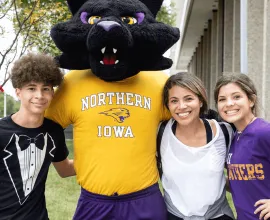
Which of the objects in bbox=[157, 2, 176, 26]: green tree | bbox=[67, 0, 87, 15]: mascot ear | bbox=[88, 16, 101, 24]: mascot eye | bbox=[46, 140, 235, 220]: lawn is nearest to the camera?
bbox=[88, 16, 101, 24]: mascot eye

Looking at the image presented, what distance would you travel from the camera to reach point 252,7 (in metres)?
7.39

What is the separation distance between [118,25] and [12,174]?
1184mm

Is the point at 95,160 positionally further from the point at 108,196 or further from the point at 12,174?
the point at 12,174

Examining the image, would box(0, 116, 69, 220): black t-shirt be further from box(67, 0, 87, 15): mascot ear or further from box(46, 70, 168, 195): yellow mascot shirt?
box(67, 0, 87, 15): mascot ear

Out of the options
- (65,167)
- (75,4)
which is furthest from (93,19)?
(65,167)

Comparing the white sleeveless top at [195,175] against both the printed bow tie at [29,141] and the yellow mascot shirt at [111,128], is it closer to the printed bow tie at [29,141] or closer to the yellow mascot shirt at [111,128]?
the yellow mascot shirt at [111,128]

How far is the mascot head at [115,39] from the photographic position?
271 centimetres

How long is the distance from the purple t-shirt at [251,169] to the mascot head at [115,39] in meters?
0.87

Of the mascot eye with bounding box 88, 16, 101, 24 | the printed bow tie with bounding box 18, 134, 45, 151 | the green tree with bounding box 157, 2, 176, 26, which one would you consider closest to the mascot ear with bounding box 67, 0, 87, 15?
the mascot eye with bounding box 88, 16, 101, 24

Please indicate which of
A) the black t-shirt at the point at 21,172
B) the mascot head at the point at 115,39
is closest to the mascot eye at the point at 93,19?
the mascot head at the point at 115,39

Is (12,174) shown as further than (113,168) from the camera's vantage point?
No

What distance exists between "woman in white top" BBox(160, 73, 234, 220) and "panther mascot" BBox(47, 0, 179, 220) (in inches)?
5.8

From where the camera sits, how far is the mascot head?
2705 millimetres

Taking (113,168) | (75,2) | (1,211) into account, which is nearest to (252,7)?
(75,2)
